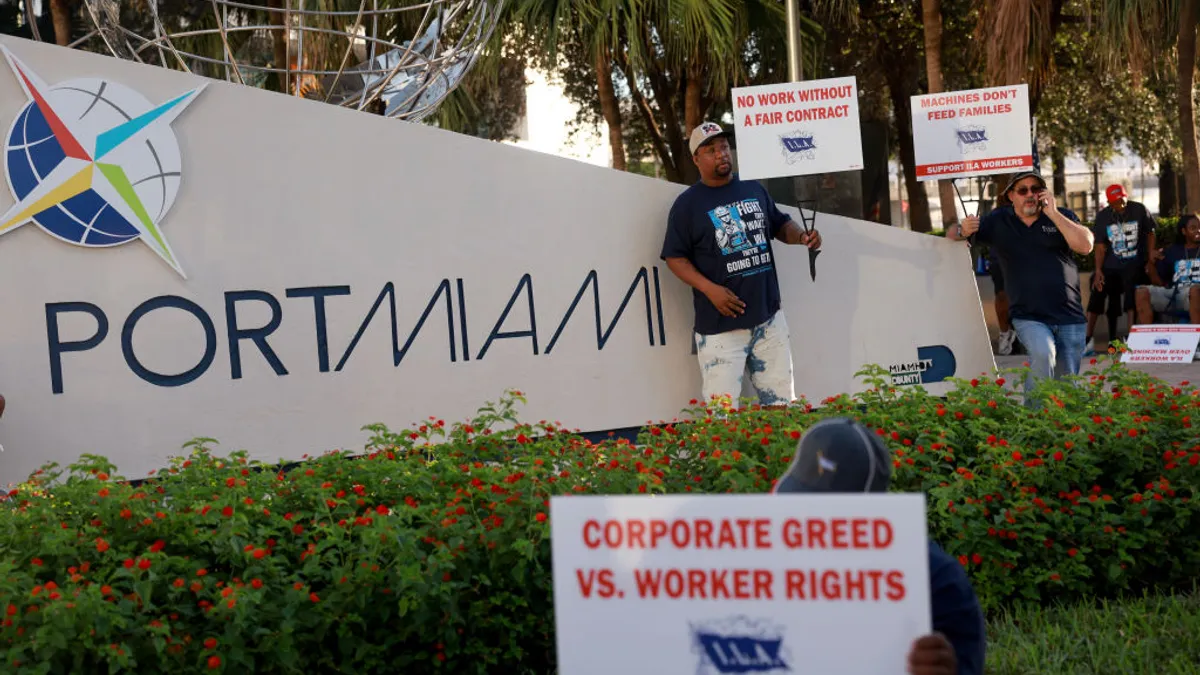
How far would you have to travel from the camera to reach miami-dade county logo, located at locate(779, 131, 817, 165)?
30.8 ft

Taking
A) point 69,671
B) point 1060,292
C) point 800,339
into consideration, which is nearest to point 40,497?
point 69,671

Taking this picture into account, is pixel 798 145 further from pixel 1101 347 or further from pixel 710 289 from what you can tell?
pixel 1101 347

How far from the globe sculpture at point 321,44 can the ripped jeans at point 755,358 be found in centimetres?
284

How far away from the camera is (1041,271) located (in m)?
8.15

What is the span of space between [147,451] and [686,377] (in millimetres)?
3095

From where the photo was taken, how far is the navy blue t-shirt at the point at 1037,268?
8.11m

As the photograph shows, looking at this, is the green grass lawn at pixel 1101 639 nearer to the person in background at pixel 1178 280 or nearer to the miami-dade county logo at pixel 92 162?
the miami-dade county logo at pixel 92 162

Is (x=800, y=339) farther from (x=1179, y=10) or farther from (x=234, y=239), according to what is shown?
(x=1179, y=10)

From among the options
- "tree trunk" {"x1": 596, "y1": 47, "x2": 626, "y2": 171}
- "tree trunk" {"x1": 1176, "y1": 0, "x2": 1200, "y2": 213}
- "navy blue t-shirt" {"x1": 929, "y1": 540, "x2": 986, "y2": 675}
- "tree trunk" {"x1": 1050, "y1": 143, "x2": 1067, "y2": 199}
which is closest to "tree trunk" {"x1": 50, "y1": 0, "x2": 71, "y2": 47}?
"tree trunk" {"x1": 596, "y1": 47, "x2": 626, "y2": 171}

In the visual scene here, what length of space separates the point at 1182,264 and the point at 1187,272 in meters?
0.12

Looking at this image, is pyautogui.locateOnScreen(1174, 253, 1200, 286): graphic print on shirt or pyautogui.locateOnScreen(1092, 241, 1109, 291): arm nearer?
pyautogui.locateOnScreen(1174, 253, 1200, 286): graphic print on shirt

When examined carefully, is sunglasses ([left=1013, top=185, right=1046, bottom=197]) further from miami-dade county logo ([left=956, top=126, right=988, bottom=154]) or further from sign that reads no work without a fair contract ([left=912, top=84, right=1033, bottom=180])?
miami-dade county logo ([left=956, top=126, right=988, bottom=154])

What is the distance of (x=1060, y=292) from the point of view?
8.10 m

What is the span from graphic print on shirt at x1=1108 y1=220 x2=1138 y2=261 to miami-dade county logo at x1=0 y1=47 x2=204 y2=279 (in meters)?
11.1
